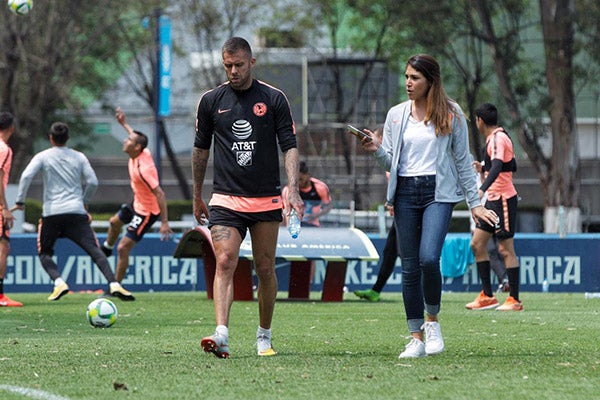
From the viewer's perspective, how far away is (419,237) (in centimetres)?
880

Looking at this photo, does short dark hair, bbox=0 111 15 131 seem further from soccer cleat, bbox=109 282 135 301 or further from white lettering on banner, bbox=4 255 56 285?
white lettering on banner, bbox=4 255 56 285

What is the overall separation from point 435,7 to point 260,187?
78.9ft

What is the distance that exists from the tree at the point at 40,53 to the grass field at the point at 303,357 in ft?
57.6

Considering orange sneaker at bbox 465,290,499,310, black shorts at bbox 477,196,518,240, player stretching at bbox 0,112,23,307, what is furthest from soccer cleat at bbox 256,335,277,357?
player stretching at bbox 0,112,23,307

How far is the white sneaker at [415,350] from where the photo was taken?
28.5 feet

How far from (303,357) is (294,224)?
92cm

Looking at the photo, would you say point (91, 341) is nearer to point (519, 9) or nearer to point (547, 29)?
point (547, 29)

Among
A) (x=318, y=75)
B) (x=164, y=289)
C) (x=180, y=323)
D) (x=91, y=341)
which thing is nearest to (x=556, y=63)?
(x=318, y=75)

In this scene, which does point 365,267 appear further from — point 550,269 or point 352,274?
point 550,269

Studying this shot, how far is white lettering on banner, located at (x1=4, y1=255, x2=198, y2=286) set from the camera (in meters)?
20.0

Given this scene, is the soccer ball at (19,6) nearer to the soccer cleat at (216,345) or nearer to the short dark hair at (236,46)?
the short dark hair at (236,46)

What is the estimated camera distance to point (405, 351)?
8.77 m

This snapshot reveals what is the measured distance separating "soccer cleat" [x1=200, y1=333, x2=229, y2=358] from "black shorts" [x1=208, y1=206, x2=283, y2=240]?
728 millimetres

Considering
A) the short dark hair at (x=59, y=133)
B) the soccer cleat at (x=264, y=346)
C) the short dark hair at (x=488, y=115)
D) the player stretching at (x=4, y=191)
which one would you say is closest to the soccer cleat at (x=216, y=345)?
the soccer cleat at (x=264, y=346)
